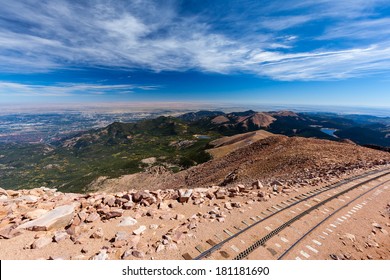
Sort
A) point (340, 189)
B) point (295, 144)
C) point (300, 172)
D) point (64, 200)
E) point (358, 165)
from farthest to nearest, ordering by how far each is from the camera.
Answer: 1. point (295, 144)
2. point (358, 165)
3. point (300, 172)
4. point (340, 189)
5. point (64, 200)

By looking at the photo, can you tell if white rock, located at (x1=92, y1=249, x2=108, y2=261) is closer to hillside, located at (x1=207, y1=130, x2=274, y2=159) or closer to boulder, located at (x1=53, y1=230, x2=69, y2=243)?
boulder, located at (x1=53, y1=230, x2=69, y2=243)

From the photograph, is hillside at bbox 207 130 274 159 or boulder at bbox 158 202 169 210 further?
hillside at bbox 207 130 274 159

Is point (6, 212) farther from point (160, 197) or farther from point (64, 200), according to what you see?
point (160, 197)

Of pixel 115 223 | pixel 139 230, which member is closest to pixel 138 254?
pixel 139 230

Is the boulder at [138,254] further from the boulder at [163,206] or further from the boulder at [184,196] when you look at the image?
A: the boulder at [184,196]

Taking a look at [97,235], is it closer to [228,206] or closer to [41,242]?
[41,242]

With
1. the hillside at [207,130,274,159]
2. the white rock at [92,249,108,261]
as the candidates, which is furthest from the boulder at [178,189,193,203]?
the hillside at [207,130,274,159]
